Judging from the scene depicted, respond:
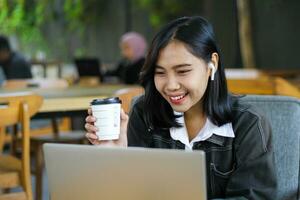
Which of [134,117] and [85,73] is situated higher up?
[134,117]

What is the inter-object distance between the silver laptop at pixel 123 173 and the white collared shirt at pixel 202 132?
0.46 meters

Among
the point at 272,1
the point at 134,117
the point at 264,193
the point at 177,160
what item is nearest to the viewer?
the point at 177,160

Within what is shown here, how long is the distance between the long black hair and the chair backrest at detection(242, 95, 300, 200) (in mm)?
257

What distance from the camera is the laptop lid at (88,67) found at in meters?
7.10

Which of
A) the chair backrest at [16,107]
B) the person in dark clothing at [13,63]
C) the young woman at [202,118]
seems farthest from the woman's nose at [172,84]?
the person in dark clothing at [13,63]

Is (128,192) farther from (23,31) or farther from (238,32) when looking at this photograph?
(23,31)

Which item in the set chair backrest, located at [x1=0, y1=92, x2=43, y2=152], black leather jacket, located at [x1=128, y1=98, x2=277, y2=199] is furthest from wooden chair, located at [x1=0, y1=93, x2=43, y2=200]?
black leather jacket, located at [x1=128, y1=98, x2=277, y2=199]

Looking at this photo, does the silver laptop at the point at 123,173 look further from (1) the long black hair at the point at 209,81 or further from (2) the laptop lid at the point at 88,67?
(2) the laptop lid at the point at 88,67

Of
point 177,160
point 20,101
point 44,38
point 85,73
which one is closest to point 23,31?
point 44,38

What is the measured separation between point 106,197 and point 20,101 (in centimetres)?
180

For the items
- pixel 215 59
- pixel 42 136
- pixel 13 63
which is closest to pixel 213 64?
pixel 215 59

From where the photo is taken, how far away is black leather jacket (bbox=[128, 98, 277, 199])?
1.39m

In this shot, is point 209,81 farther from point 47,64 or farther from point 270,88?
point 47,64

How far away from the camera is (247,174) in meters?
1.39
